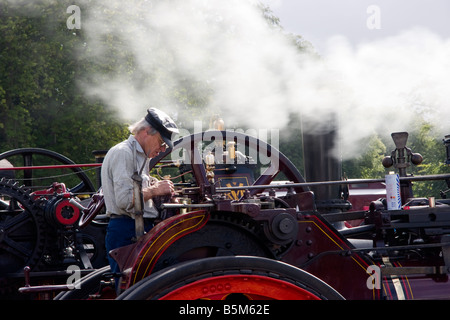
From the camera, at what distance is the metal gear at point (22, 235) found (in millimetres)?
6035

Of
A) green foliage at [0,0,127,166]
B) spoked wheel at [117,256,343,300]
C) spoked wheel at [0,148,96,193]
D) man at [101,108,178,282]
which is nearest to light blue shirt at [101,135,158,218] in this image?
man at [101,108,178,282]

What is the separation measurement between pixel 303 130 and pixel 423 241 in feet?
4.22

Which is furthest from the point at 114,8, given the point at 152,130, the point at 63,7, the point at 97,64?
the point at 152,130

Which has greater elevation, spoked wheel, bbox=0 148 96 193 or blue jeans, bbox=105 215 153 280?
spoked wheel, bbox=0 148 96 193

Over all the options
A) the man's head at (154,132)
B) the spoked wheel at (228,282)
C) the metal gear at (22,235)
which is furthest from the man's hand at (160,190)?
the metal gear at (22,235)

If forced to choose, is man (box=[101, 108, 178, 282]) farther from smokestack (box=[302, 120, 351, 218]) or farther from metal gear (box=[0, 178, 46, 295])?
metal gear (box=[0, 178, 46, 295])

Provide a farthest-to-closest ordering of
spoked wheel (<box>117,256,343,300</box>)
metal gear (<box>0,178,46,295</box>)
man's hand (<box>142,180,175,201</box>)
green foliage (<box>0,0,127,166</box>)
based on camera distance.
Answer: green foliage (<box>0,0,127,166</box>), metal gear (<box>0,178,46,295</box>), man's hand (<box>142,180,175,201</box>), spoked wheel (<box>117,256,343,300</box>)

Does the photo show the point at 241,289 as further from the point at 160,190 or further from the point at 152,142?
the point at 152,142


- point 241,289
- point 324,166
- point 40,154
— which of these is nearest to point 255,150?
point 324,166

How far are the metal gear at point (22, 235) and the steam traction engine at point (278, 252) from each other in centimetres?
271

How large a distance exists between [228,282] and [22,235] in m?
4.41

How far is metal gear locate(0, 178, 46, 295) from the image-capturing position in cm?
604

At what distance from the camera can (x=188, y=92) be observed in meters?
9.88
